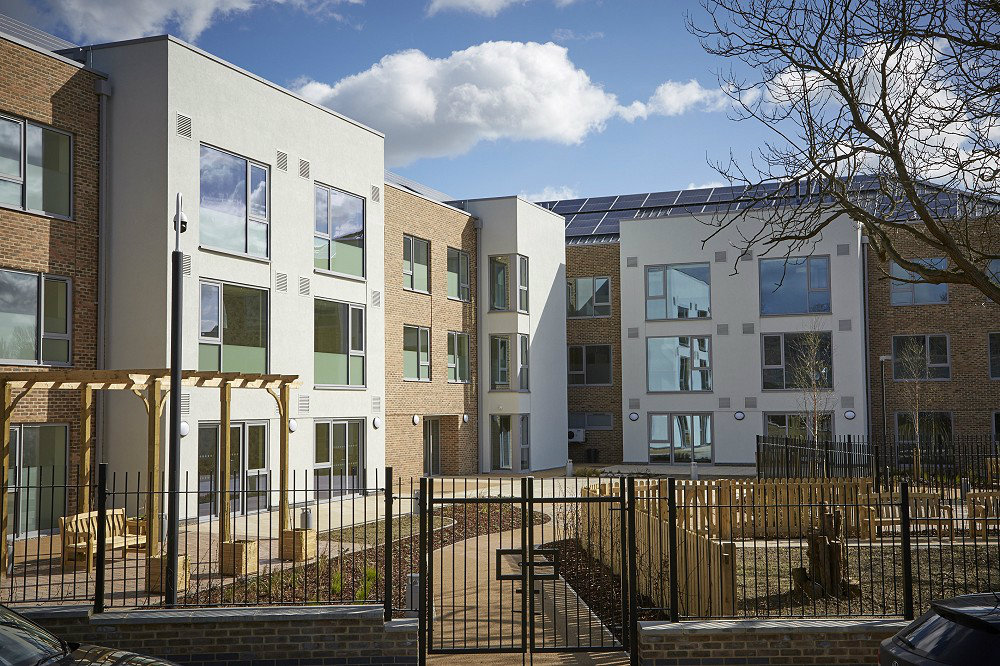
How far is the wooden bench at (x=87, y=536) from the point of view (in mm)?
13367

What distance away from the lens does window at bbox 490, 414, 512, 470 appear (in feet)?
112

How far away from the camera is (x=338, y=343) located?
25219mm

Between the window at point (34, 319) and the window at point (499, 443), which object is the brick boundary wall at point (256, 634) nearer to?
the window at point (34, 319)

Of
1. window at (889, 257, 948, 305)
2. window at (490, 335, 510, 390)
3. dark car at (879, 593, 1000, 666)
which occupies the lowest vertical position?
dark car at (879, 593, 1000, 666)

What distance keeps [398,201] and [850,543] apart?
57.0 ft

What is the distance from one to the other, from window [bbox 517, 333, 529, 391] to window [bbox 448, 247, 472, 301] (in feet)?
8.20

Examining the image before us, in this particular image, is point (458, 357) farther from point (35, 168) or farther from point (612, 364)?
point (35, 168)

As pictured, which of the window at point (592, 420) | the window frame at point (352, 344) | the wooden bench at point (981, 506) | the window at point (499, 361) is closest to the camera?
the wooden bench at point (981, 506)

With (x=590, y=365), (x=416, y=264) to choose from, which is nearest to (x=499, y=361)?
(x=416, y=264)

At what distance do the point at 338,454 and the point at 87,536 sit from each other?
11679 millimetres

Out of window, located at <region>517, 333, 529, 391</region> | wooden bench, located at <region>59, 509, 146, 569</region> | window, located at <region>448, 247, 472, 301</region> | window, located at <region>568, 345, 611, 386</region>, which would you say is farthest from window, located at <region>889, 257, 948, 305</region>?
wooden bench, located at <region>59, 509, 146, 569</region>

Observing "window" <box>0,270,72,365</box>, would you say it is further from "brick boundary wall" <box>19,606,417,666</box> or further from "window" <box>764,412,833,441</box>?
"window" <box>764,412,833,441</box>

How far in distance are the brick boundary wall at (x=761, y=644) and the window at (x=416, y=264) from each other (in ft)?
70.3

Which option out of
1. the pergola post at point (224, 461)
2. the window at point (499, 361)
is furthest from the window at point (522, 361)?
the pergola post at point (224, 461)
